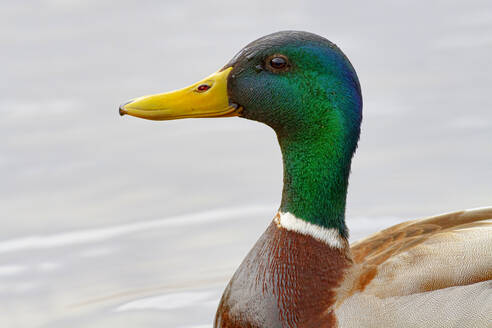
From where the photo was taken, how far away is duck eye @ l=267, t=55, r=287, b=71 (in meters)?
5.15

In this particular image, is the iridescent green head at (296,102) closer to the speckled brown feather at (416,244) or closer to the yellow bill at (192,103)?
the yellow bill at (192,103)

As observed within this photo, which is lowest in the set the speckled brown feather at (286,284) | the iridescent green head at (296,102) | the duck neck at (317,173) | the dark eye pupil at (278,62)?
the speckled brown feather at (286,284)

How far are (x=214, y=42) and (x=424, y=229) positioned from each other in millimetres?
3635

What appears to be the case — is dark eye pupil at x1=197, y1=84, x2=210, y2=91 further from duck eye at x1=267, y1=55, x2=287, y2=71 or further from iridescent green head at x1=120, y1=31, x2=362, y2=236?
duck eye at x1=267, y1=55, x2=287, y2=71

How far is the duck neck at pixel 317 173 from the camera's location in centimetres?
518

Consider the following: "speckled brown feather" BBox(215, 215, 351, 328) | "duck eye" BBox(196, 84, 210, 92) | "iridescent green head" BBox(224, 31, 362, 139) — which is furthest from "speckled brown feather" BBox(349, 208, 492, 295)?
"duck eye" BBox(196, 84, 210, 92)

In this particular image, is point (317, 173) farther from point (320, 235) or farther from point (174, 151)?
point (174, 151)

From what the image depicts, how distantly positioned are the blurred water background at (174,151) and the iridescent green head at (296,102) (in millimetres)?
1513

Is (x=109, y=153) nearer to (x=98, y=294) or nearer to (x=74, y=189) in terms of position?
(x=74, y=189)

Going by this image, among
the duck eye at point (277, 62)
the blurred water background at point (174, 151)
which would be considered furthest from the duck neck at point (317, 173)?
the blurred water background at point (174, 151)

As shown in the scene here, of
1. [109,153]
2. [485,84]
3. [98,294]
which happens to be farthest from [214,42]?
[98,294]

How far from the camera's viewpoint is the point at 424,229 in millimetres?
5477

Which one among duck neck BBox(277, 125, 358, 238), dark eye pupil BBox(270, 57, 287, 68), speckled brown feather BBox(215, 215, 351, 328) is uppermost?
dark eye pupil BBox(270, 57, 287, 68)

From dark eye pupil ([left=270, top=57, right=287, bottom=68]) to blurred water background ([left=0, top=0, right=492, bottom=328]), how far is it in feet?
6.00
